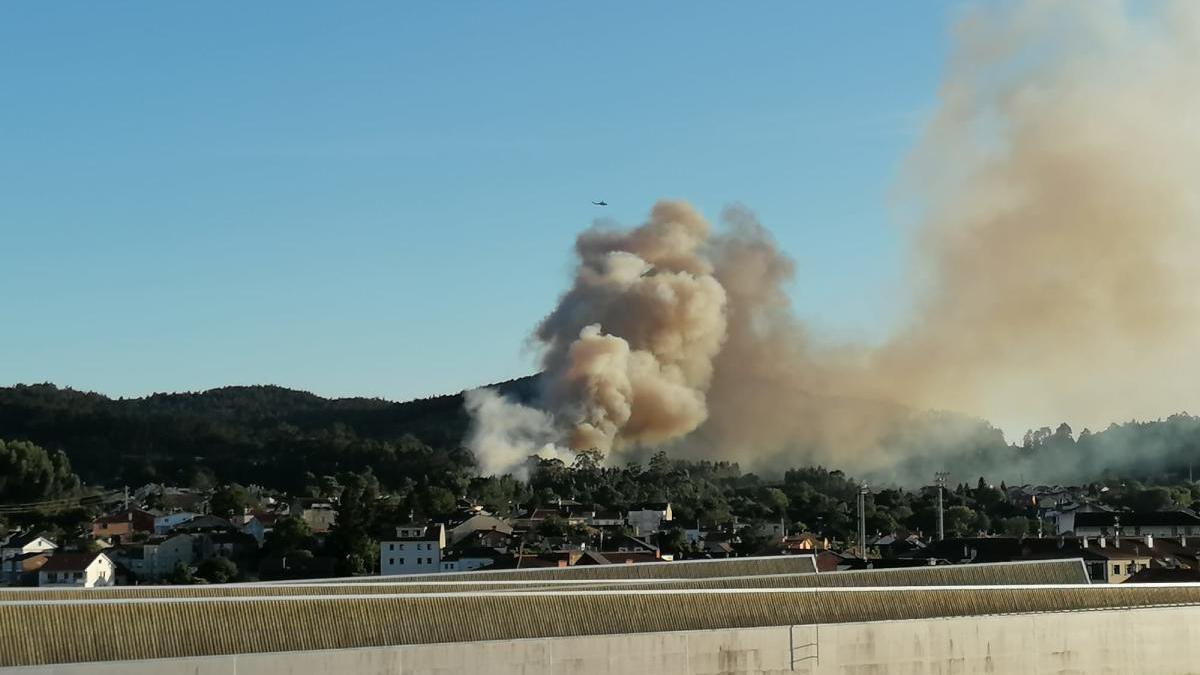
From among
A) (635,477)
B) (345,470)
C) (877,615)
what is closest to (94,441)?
(345,470)

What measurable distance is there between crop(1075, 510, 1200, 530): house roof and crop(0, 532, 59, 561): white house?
196 ft

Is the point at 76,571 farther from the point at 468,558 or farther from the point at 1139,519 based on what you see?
the point at 1139,519

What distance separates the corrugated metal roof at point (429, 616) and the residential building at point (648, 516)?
63.4 m

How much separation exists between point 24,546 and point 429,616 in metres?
63.5

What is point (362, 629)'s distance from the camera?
36.6 meters

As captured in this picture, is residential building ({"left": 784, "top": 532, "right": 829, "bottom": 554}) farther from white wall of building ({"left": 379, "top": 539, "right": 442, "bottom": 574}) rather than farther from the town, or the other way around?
white wall of building ({"left": 379, "top": 539, "right": 442, "bottom": 574})

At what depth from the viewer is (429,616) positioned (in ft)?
123

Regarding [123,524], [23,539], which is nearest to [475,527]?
[123,524]

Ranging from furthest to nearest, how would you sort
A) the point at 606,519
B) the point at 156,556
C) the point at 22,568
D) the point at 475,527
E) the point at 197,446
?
the point at 197,446 < the point at 606,519 < the point at 475,527 < the point at 156,556 < the point at 22,568

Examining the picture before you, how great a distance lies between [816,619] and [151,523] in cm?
7506

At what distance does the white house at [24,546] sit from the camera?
92.2m

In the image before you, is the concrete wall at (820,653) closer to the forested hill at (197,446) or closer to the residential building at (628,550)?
the residential building at (628,550)

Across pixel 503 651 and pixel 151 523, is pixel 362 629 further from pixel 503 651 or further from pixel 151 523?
pixel 151 523

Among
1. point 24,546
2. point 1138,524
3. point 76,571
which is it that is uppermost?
point 24,546
